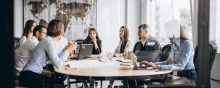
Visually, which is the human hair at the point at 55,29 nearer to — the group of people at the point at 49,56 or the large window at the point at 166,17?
the group of people at the point at 49,56

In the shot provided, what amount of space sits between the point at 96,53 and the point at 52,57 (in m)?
1.67

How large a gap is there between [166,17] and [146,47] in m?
0.42

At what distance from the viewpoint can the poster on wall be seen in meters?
5.59

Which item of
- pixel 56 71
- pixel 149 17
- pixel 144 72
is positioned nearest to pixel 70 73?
pixel 56 71

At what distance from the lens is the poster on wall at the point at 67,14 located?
5.59m

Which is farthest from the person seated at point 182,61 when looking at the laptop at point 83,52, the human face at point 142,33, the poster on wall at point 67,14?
the poster on wall at point 67,14

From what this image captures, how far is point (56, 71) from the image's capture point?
8.58 ft

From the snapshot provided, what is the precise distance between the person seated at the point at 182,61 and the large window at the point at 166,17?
0.31 metres

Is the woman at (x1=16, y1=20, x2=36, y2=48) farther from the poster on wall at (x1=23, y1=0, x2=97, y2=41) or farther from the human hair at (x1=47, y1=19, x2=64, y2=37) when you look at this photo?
the poster on wall at (x1=23, y1=0, x2=97, y2=41)

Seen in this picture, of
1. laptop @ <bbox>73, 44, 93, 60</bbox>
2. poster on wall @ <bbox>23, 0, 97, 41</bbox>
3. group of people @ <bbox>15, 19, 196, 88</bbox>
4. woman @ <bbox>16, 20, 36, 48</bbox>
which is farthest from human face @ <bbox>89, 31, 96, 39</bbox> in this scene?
group of people @ <bbox>15, 19, 196, 88</bbox>

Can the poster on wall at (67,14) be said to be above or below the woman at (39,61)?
above

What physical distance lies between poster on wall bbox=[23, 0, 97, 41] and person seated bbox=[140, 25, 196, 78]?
294 cm
